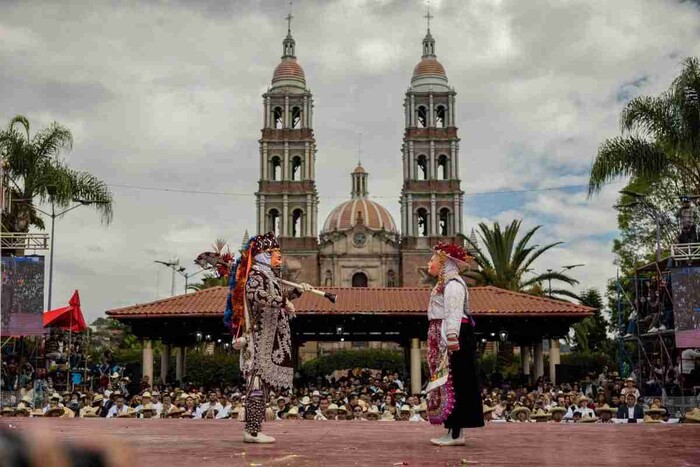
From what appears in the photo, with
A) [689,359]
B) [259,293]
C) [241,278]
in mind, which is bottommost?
[689,359]

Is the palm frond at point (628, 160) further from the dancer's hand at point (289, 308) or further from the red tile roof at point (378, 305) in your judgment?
the dancer's hand at point (289, 308)

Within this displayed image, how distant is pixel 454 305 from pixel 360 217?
54826mm

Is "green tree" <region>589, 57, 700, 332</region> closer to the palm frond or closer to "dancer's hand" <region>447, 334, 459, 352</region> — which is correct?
the palm frond

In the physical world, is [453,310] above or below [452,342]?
above

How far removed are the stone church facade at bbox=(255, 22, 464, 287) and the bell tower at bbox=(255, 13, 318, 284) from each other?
7 cm

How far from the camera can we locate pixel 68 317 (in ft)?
79.8

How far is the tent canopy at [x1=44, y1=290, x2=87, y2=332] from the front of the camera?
2383 centimetres

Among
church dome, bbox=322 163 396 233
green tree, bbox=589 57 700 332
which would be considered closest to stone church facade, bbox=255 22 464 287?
church dome, bbox=322 163 396 233

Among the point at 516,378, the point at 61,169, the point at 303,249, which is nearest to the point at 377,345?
the point at 303,249

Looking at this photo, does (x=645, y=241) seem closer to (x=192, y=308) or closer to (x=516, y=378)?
(x=516, y=378)

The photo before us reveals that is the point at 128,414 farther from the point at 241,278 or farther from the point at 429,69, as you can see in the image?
the point at 429,69

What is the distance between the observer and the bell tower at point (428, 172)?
57875 millimetres

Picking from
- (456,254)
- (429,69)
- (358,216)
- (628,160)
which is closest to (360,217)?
(358,216)

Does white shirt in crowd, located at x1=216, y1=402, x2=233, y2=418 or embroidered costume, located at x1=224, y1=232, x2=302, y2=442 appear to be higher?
embroidered costume, located at x1=224, y1=232, x2=302, y2=442
